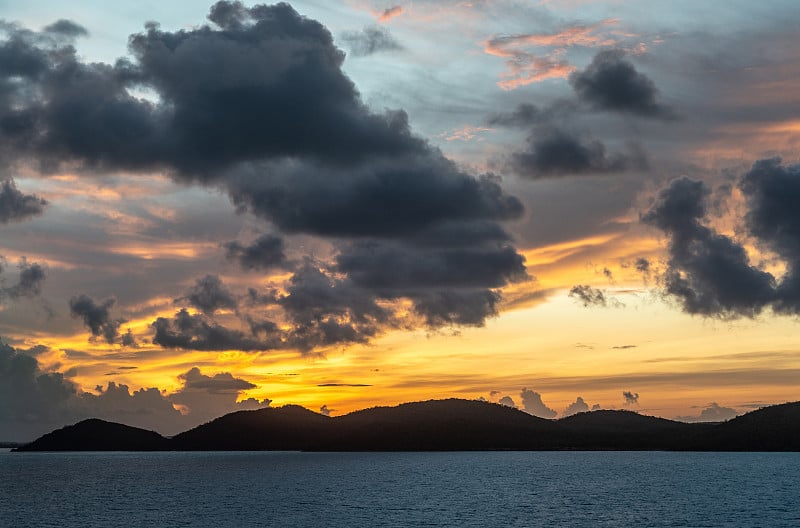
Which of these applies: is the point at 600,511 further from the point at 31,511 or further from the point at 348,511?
the point at 31,511

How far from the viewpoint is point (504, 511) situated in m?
177

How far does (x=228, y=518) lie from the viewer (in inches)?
6663

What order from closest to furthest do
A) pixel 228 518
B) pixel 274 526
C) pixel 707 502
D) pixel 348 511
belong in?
pixel 274 526
pixel 228 518
pixel 348 511
pixel 707 502

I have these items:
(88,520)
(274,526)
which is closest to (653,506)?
(274,526)

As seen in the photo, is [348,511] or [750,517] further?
[348,511]

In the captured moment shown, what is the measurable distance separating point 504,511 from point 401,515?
74.9ft

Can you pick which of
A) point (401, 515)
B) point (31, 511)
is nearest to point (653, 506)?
point (401, 515)

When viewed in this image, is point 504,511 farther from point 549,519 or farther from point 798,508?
point 798,508

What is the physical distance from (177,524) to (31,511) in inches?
1898

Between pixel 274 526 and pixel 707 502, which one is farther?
pixel 707 502

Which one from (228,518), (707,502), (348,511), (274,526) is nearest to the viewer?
(274,526)

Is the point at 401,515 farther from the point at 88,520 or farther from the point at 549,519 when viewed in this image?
the point at 88,520

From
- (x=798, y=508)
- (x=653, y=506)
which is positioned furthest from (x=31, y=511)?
(x=798, y=508)

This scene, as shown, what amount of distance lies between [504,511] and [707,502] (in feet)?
177
